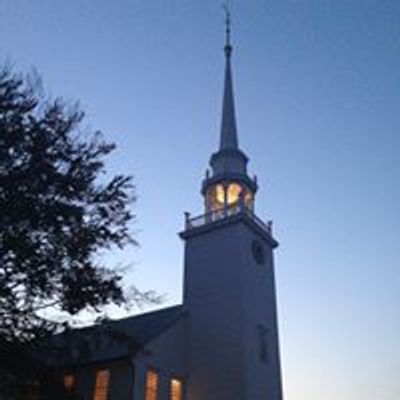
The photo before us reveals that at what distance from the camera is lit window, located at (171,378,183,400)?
26.9 meters

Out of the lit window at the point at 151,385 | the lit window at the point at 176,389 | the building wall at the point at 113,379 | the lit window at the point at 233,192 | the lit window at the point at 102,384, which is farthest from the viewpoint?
the lit window at the point at 233,192

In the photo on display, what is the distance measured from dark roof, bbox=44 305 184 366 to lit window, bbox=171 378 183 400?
8.49ft

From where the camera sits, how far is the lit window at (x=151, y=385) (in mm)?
25250

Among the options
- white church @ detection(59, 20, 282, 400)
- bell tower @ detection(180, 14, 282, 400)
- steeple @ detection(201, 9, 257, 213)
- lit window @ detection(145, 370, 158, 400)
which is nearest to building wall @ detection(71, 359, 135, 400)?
white church @ detection(59, 20, 282, 400)

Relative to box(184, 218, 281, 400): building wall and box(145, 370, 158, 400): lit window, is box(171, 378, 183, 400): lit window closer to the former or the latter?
box(184, 218, 281, 400): building wall

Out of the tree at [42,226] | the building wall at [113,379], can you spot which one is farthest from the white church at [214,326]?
the tree at [42,226]

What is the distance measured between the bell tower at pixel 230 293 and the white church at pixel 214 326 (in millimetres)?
51

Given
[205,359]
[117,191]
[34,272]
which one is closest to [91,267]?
[34,272]

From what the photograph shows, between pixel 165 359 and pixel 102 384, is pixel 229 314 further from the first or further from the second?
pixel 102 384

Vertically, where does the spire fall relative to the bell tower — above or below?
above

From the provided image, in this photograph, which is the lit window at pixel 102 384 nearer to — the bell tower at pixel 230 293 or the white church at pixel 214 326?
the white church at pixel 214 326

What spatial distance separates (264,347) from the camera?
2936cm

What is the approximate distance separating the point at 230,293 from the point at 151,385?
6553 millimetres

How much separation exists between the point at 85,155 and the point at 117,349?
1304 cm
